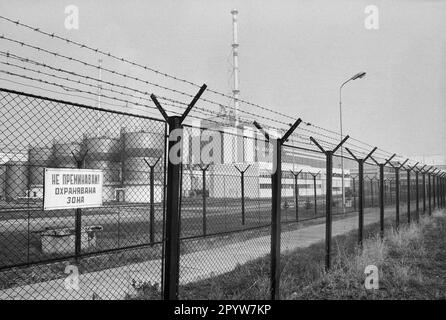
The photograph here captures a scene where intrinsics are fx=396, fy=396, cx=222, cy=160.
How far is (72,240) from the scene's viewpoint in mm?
8984

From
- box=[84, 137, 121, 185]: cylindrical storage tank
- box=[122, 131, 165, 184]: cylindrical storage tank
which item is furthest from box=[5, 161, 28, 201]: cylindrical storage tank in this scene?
box=[122, 131, 165, 184]: cylindrical storage tank

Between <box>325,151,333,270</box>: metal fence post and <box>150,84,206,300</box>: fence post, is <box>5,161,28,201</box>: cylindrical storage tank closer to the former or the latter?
<box>150,84,206,300</box>: fence post

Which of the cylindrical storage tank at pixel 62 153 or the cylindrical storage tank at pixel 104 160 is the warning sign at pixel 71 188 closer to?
the cylindrical storage tank at pixel 104 160

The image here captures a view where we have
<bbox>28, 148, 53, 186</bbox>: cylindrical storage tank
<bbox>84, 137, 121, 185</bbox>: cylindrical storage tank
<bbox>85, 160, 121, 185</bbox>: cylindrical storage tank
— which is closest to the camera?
<bbox>28, 148, 53, 186</bbox>: cylindrical storage tank

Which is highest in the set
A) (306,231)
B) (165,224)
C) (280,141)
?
(280,141)

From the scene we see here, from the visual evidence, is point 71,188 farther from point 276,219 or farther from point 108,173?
point 108,173

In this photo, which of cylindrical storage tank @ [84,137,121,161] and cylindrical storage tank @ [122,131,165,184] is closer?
cylindrical storage tank @ [84,137,121,161]

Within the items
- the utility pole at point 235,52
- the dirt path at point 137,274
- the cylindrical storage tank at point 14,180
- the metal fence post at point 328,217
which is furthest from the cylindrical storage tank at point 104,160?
the utility pole at point 235,52

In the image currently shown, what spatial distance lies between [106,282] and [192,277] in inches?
56.6

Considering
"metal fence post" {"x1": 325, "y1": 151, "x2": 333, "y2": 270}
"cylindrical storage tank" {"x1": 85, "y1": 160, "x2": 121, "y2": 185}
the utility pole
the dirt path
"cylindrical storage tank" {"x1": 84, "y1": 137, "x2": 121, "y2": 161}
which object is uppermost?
the utility pole

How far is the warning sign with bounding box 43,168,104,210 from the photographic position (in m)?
3.33
